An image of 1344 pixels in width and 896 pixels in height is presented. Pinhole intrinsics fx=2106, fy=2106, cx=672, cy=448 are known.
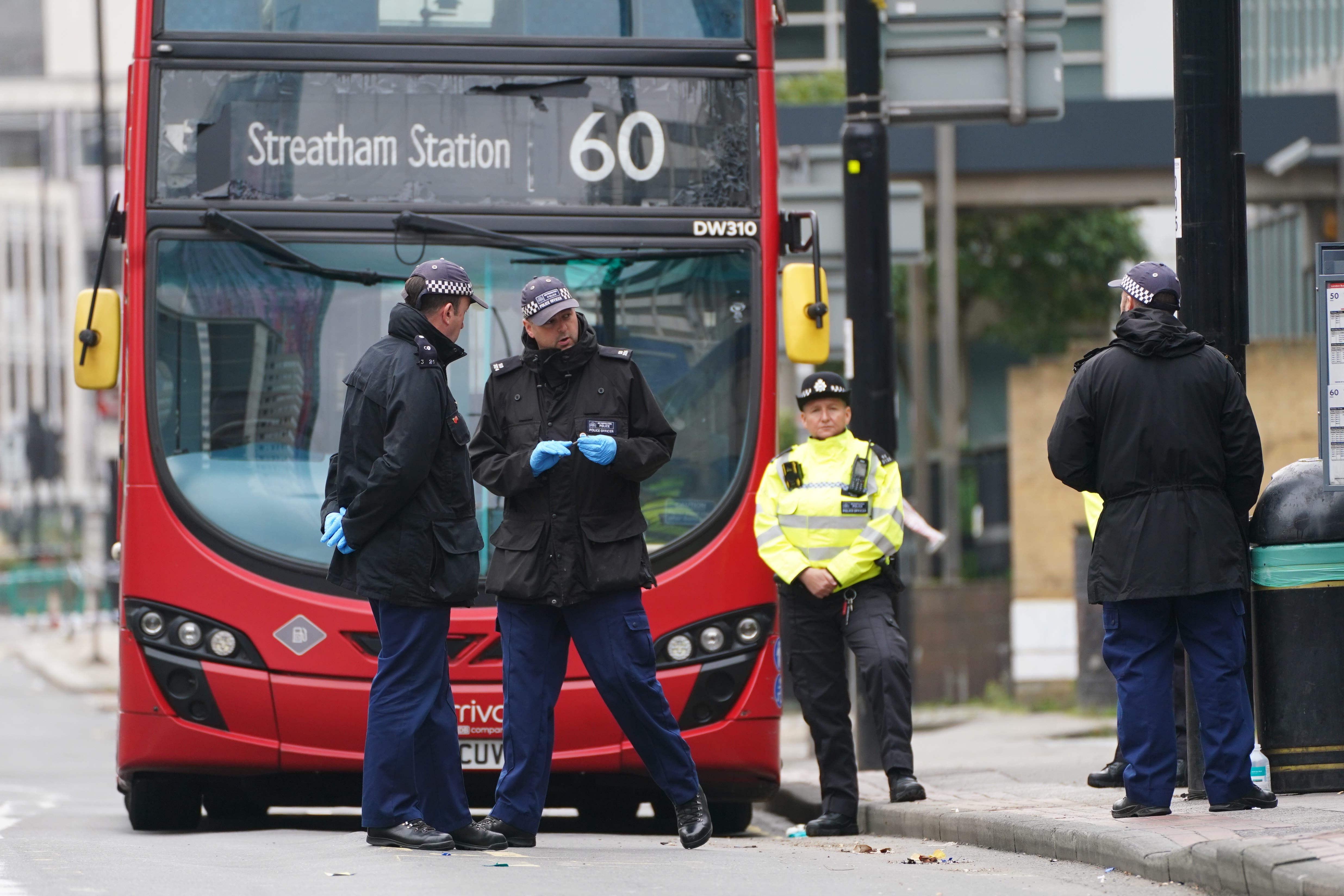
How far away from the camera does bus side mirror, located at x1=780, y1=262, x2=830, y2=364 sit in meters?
8.33

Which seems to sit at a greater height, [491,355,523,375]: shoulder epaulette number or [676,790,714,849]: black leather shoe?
[491,355,523,375]: shoulder epaulette number

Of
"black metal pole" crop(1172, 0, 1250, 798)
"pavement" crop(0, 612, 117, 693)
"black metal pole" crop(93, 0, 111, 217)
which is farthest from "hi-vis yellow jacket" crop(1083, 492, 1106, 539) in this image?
"pavement" crop(0, 612, 117, 693)

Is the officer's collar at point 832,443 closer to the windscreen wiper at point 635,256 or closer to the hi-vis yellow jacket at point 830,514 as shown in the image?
the hi-vis yellow jacket at point 830,514

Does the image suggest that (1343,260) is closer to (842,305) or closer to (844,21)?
(844,21)

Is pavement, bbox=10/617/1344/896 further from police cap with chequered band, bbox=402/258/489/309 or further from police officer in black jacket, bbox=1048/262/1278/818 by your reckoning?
police cap with chequered band, bbox=402/258/489/309

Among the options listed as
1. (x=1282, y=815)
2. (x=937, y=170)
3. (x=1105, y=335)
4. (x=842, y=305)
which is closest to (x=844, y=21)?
(x=842, y=305)

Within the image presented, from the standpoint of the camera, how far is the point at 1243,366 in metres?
7.37

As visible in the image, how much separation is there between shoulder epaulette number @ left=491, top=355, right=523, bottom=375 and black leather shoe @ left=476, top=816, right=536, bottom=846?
4.97ft

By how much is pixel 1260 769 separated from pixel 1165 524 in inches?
43.0

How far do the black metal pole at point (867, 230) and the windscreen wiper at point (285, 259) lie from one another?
292 centimetres

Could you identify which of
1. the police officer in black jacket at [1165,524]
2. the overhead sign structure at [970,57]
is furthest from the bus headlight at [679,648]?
the overhead sign structure at [970,57]

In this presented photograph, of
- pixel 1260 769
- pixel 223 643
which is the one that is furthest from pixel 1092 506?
pixel 223 643

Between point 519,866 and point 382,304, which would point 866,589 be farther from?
point 519,866

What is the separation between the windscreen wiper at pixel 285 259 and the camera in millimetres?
8062
